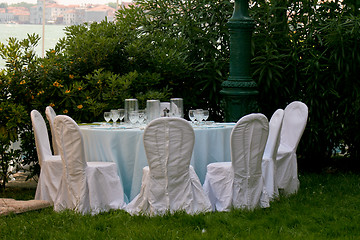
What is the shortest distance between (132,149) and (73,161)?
1.87 ft

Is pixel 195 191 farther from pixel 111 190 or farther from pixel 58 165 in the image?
pixel 58 165

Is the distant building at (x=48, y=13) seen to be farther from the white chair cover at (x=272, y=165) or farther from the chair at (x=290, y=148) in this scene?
the white chair cover at (x=272, y=165)

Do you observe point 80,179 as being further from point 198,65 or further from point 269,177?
point 198,65

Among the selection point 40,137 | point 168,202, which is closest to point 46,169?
point 40,137

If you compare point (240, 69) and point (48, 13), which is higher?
point (48, 13)

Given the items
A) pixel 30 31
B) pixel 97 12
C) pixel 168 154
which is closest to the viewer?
pixel 168 154

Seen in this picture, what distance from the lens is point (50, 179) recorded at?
5.68 m

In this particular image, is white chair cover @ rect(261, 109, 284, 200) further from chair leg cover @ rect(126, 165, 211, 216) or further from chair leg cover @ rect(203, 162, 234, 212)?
chair leg cover @ rect(126, 165, 211, 216)

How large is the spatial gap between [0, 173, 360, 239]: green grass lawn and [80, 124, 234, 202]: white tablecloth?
47cm

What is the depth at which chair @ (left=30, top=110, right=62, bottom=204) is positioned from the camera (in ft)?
18.6

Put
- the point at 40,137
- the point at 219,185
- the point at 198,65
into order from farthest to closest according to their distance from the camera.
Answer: the point at 198,65 < the point at 40,137 < the point at 219,185

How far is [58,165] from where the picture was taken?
565 cm

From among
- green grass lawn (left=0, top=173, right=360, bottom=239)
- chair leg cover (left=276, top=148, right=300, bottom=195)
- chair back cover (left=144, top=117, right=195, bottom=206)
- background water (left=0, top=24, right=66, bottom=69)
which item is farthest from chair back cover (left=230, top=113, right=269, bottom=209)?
background water (left=0, top=24, right=66, bottom=69)

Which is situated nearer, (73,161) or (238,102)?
(73,161)
